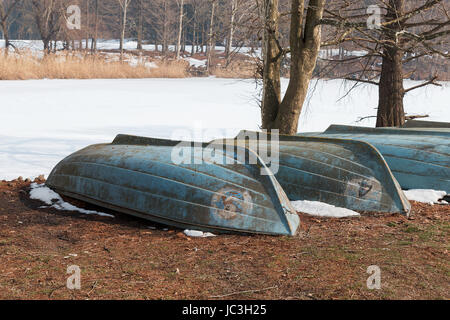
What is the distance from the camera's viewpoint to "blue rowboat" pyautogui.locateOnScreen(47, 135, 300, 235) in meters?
4.09

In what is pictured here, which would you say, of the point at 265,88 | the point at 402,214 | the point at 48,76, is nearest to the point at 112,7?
the point at 48,76

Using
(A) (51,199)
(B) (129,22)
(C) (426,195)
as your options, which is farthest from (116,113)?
(B) (129,22)

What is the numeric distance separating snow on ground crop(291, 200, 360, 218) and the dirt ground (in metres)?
0.12

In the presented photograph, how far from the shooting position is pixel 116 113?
1307 cm

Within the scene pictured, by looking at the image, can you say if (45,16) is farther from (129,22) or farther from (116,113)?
(116,113)

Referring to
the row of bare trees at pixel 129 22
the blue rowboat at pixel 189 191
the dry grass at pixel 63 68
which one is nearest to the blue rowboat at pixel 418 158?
the blue rowboat at pixel 189 191

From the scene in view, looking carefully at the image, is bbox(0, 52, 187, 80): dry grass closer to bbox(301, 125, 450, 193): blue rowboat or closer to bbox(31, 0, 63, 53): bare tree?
bbox(31, 0, 63, 53): bare tree

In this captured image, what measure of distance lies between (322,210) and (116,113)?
9.12 metres

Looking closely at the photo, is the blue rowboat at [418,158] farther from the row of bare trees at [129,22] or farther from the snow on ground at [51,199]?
the row of bare trees at [129,22]

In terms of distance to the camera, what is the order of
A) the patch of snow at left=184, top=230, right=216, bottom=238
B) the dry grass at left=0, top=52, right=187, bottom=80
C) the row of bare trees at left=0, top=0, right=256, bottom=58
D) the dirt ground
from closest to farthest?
1. the dirt ground
2. the patch of snow at left=184, top=230, right=216, bottom=238
3. the dry grass at left=0, top=52, right=187, bottom=80
4. the row of bare trees at left=0, top=0, right=256, bottom=58

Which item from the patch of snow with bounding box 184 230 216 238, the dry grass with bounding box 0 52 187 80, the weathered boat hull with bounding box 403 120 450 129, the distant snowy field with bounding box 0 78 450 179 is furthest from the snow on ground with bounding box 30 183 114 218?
the dry grass with bounding box 0 52 187 80

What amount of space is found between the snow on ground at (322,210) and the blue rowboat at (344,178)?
0.08m
